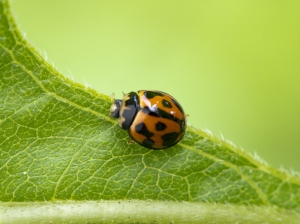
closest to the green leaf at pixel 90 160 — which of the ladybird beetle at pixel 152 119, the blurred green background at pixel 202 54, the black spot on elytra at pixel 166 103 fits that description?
the ladybird beetle at pixel 152 119

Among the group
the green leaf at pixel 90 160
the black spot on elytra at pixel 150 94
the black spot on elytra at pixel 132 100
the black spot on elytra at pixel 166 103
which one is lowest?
the green leaf at pixel 90 160

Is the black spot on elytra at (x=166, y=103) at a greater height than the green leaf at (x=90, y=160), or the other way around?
the black spot on elytra at (x=166, y=103)

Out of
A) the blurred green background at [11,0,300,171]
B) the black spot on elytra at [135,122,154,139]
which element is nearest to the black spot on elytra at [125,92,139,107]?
the black spot on elytra at [135,122,154,139]

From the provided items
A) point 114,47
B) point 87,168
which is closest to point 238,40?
point 114,47

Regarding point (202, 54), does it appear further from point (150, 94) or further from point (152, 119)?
point (152, 119)

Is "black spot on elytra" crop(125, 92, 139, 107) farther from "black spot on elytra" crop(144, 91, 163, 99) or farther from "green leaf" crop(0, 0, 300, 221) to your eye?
"green leaf" crop(0, 0, 300, 221)

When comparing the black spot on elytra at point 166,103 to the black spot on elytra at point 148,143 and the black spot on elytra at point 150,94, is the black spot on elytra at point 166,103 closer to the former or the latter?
the black spot on elytra at point 150,94

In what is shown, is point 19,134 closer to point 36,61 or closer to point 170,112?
point 36,61
